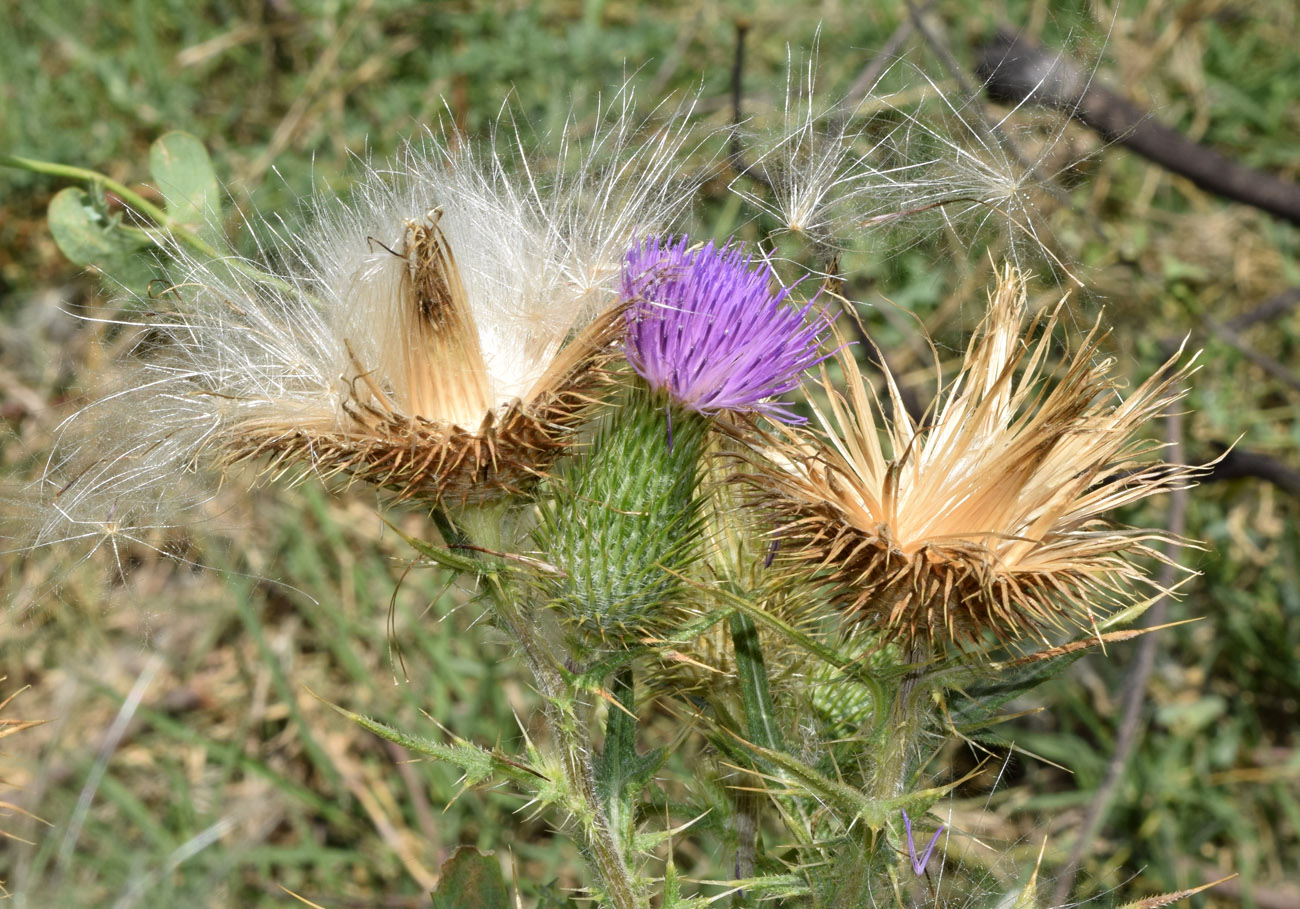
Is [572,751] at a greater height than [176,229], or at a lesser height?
lesser

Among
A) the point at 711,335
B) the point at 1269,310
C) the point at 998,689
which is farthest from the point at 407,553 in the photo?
the point at 1269,310

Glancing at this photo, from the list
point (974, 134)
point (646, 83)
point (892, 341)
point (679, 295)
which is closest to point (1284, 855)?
point (892, 341)

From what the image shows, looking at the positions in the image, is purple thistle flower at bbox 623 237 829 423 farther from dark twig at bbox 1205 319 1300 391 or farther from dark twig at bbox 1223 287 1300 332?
dark twig at bbox 1223 287 1300 332

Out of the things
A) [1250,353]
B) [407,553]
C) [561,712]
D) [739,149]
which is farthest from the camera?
[407,553]

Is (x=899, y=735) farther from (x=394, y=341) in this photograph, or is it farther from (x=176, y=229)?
(x=176, y=229)

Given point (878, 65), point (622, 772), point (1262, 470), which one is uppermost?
point (878, 65)

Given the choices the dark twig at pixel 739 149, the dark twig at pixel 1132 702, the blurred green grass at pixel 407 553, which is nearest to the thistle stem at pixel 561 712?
the dark twig at pixel 739 149

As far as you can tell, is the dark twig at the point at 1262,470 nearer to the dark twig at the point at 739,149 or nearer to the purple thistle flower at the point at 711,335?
the dark twig at the point at 739,149
